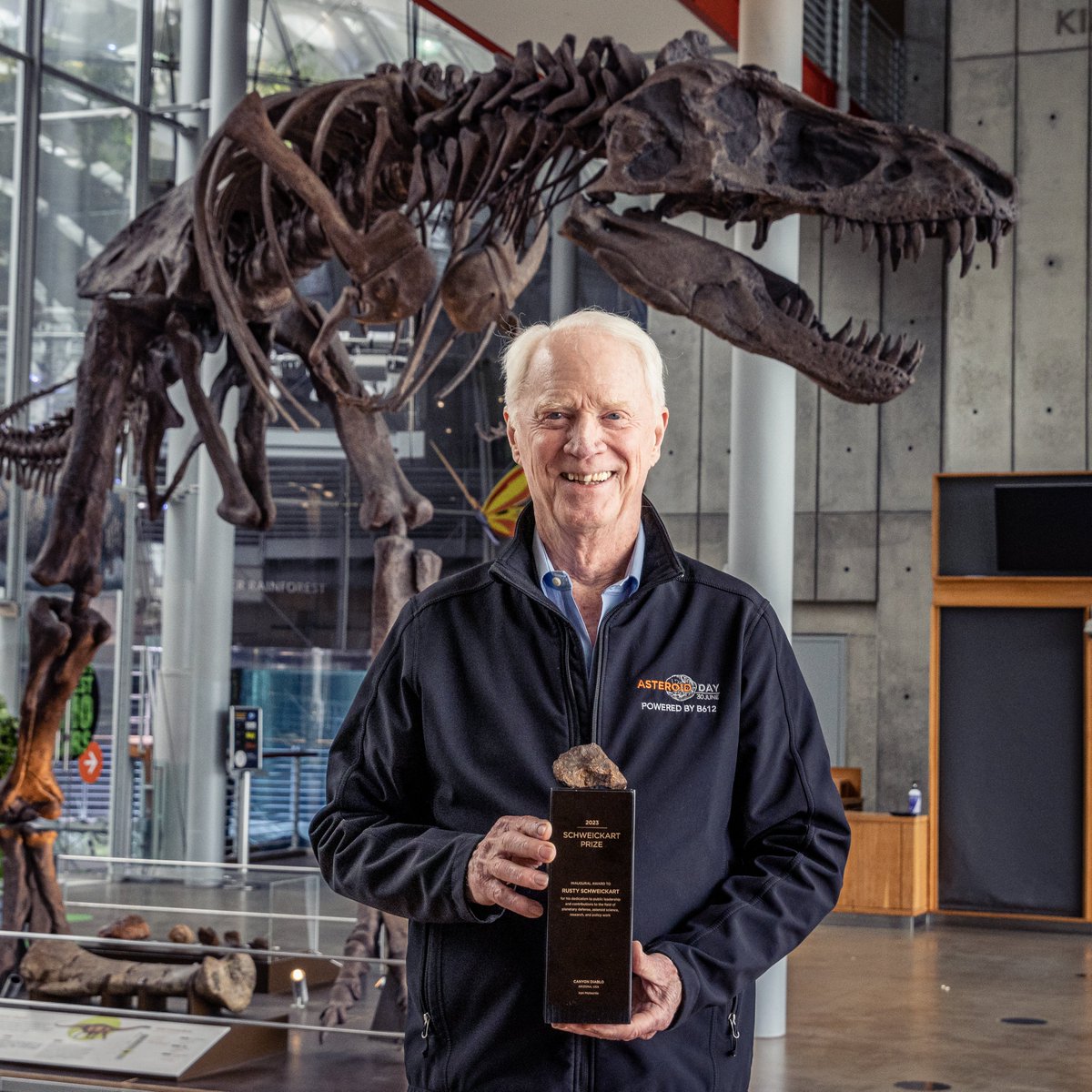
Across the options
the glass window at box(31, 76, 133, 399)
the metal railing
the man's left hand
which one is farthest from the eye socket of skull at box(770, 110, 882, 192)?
the glass window at box(31, 76, 133, 399)

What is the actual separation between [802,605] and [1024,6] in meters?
5.08

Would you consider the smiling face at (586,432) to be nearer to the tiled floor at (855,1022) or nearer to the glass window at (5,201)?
the tiled floor at (855,1022)

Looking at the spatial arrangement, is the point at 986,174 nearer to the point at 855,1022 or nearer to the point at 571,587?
the point at 571,587

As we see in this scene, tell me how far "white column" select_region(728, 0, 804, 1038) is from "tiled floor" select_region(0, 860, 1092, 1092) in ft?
2.03

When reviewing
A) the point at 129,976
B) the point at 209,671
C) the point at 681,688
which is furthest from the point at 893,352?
the point at 209,671

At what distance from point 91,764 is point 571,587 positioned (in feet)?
35.3

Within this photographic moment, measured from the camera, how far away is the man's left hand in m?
1.92

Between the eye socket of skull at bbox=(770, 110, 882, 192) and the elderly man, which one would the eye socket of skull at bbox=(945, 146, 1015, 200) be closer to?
the eye socket of skull at bbox=(770, 110, 882, 192)

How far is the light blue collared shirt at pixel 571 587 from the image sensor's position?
2.20 metres

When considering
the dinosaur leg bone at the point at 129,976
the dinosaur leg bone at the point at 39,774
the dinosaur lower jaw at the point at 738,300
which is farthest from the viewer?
the dinosaur leg bone at the point at 39,774

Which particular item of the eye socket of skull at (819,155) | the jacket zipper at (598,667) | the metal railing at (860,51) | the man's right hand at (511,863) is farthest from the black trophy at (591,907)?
the metal railing at (860,51)

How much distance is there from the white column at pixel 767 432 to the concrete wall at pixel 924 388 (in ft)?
16.9

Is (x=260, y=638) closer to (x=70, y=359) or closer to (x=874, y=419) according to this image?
(x=70, y=359)

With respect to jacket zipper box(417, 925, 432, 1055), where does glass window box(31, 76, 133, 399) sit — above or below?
above
